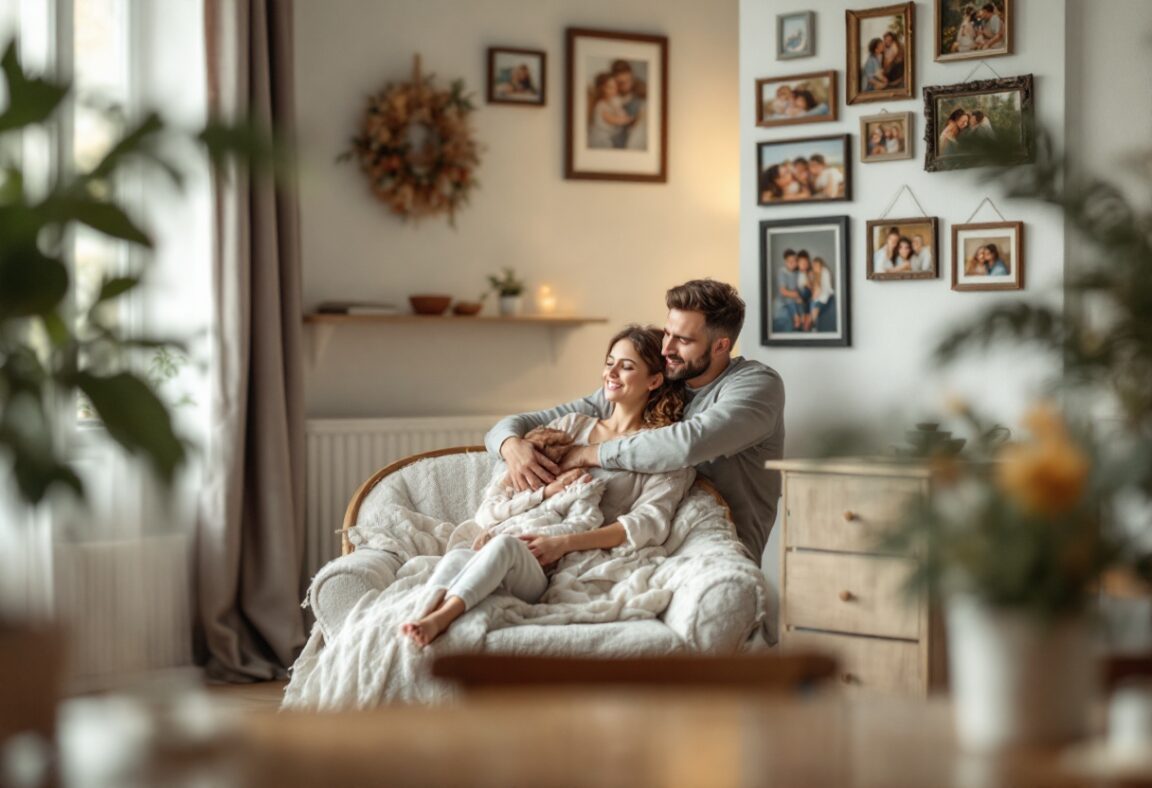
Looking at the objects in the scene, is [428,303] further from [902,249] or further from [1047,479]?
[1047,479]

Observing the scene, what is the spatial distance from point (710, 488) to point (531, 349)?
6.20ft

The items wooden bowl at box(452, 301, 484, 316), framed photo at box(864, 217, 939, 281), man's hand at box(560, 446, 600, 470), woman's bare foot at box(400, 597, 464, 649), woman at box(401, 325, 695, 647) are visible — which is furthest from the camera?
wooden bowl at box(452, 301, 484, 316)

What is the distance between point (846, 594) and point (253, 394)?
2.19 m

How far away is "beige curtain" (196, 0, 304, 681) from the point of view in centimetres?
475

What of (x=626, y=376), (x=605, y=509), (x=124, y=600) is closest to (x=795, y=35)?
(x=626, y=376)

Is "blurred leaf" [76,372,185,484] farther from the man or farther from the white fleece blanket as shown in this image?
the man

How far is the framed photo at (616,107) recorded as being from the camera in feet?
18.7

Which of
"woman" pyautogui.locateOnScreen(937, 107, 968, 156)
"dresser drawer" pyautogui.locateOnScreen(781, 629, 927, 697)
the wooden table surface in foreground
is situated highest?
"woman" pyautogui.locateOnScreen(937, 107, 968, 156)

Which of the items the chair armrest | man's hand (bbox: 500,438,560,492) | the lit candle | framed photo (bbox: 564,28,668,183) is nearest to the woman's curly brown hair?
man's hand (bbox: 500,438,560,492)

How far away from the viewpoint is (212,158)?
100 cm

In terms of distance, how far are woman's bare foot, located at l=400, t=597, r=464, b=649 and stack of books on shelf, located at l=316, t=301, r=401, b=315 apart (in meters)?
2.10

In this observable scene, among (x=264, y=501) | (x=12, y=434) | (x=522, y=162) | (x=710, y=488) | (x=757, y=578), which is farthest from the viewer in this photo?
(x=522, y=162)

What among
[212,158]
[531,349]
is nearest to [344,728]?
[212,158]

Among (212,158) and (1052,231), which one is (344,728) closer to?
(212,158)
